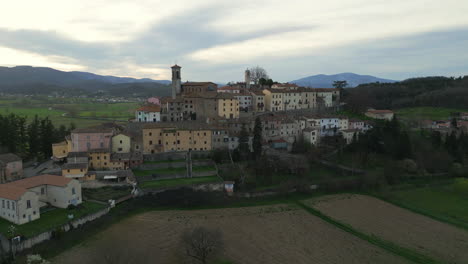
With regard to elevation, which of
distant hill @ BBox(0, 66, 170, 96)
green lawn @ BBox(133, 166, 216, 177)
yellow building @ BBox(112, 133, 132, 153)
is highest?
distant hill @ BBox(0, 66, 170, 96)

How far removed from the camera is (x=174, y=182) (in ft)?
106

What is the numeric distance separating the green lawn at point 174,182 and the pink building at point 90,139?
25.2ft

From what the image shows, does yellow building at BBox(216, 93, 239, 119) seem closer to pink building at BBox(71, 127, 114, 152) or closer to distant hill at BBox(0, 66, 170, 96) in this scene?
pink building at BBox(71, 127, 114, 152)

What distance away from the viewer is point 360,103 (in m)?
60.1

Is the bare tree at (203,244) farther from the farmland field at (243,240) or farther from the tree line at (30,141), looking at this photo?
the tree line at (30,141)

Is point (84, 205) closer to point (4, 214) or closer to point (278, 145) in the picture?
point (4, 214)

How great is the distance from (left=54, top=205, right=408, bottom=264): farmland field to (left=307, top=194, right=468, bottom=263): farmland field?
2320 mm

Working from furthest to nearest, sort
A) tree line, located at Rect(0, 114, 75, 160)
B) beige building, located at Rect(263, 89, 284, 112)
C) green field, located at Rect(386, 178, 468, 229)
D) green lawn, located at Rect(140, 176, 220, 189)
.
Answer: beige building, located at Rect(263, 89, 284, 112) → tree line, located at Rect(0, 114, 75, 160) → green lawn, located at Rect(140, 176, 220, 189) → green field, located at Rect(386, 178, 468, 229)

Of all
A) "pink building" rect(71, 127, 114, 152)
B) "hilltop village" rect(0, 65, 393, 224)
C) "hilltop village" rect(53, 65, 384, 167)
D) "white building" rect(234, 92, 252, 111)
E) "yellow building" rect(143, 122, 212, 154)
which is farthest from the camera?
"white building" rect(234, 92, 252, 111)

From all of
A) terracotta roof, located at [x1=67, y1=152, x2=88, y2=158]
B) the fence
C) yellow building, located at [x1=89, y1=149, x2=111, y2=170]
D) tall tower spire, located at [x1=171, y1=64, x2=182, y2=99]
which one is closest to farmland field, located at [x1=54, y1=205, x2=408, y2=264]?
the fence

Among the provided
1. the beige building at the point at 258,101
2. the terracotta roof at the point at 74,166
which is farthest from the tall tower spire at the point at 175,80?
the terracotta roof at the point at 74,166

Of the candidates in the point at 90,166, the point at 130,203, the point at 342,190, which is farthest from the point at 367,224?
the point at 90,166

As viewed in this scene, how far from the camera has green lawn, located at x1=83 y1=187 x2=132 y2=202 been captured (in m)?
29.1

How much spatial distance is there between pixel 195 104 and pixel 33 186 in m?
25.0
